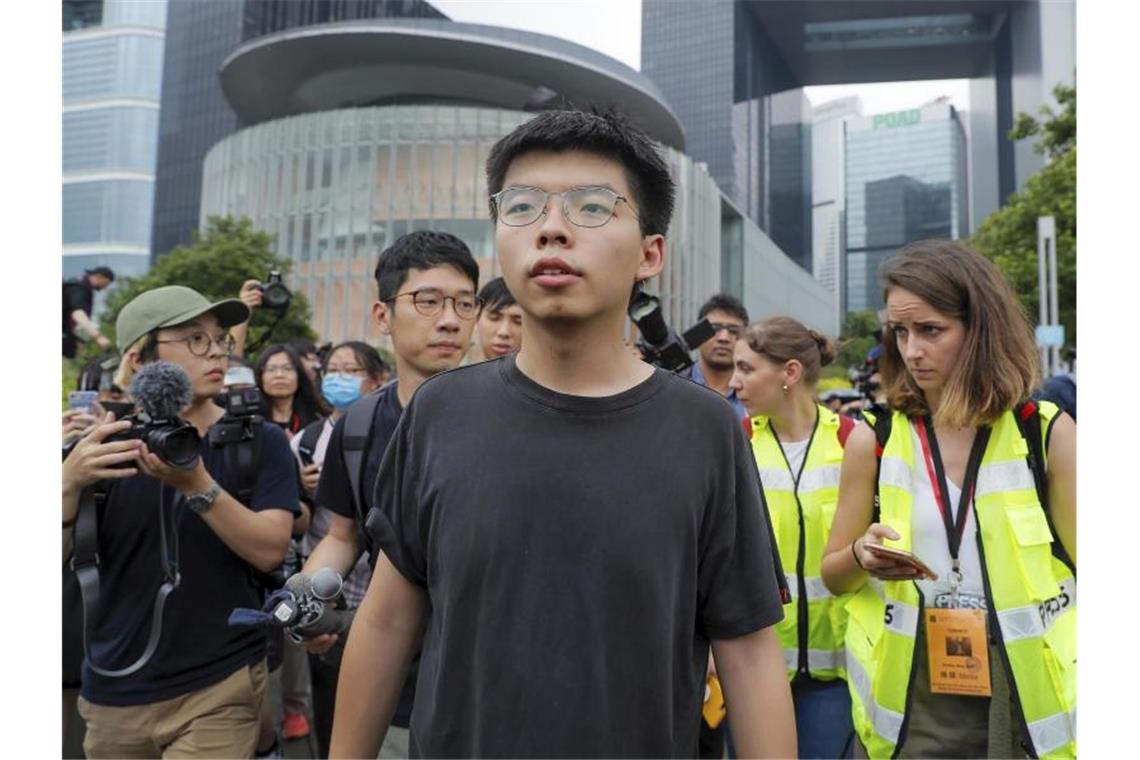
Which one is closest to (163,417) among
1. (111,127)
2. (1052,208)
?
(1052,208)

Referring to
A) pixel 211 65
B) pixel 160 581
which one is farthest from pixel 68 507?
pixel 211 65

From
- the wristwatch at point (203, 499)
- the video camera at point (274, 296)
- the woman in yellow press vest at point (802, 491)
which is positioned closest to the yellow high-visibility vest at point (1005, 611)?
the woman in yellow press vest at point (802, 491)

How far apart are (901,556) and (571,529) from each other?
3.47 feet

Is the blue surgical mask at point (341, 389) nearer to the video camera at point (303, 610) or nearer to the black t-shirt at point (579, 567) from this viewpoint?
the video camera at point (303, 610)

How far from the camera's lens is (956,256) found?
92.8 inches

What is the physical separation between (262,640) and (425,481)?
1.69 meters

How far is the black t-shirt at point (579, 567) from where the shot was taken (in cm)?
134

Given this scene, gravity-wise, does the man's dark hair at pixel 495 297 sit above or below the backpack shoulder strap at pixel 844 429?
above

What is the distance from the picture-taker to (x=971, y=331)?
2303 millimetres

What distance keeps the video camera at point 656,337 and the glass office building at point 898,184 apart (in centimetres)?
9989

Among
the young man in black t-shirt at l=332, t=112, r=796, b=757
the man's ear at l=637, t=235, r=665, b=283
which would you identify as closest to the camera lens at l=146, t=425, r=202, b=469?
the young man in black t-shirt at l=332, t=112, r=796, b=757

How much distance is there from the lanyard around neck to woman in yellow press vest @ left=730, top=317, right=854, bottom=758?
0.56 metres

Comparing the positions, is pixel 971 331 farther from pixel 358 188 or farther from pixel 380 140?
pixel 380 140

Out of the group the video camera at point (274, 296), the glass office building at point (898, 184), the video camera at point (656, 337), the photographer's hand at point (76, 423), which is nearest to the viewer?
the photographer's hand at point (76, 423)
